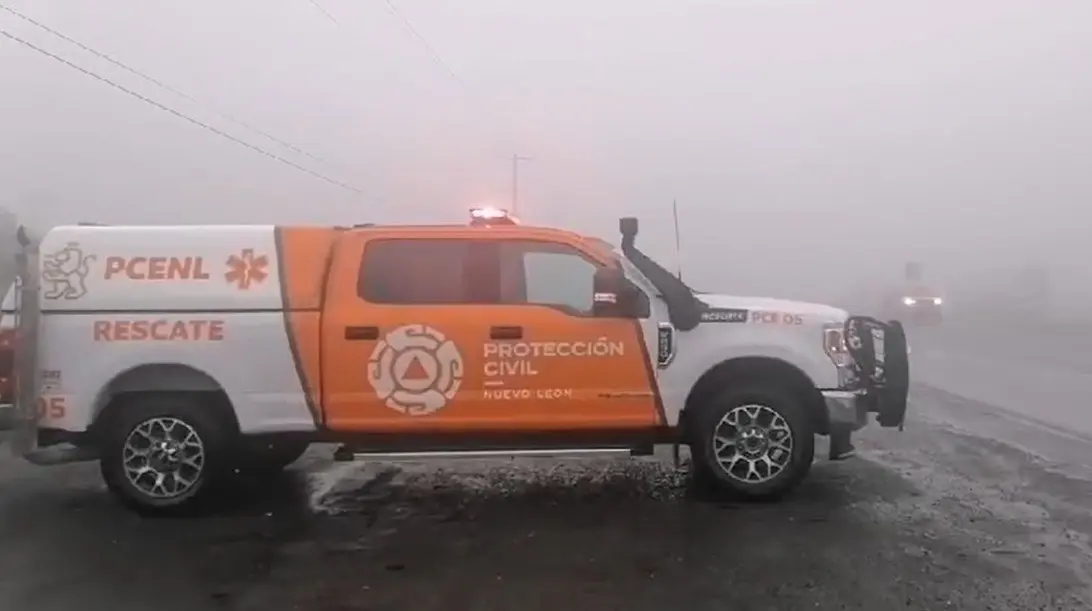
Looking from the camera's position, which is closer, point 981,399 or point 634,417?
point 634,417

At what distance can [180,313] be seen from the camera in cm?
740

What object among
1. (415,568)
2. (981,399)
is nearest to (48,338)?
(415,568)

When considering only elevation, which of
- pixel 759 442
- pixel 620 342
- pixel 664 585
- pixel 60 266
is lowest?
pixel 664 585

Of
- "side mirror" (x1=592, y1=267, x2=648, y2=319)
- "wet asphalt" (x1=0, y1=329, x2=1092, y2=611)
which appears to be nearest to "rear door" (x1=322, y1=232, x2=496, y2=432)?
"wet asphalt" (x1=0, y1=329, x2=1092, y2=611)

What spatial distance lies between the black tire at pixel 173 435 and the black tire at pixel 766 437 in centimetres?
331

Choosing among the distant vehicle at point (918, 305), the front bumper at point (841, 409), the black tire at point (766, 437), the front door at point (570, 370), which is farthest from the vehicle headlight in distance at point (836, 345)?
the distant vehicle at point (918, 305)

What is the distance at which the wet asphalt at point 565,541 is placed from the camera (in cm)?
536

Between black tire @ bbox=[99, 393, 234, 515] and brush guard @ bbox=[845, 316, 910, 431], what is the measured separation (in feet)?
14.6

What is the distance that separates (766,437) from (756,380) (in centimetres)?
40

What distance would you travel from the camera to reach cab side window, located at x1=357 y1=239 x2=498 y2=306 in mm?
7520

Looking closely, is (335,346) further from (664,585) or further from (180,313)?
(664,585)

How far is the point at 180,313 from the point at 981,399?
34.6 ft

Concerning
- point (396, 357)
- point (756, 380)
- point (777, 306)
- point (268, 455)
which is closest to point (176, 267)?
point (396, 357)

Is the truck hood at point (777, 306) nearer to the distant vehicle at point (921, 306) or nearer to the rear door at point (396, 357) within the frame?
the rear door at point (396, 357)
